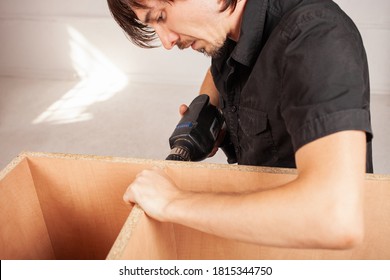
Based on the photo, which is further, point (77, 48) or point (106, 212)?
point (77, 48)

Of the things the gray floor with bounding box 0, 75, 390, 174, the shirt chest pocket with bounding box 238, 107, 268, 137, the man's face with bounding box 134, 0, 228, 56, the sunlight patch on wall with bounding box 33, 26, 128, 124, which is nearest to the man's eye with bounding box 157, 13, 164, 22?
the man's face with bounding box 134, 0, 228, 56

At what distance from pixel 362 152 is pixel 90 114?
2.71 metres

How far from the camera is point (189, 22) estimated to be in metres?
0.97

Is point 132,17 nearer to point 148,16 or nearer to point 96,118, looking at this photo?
point 148,16

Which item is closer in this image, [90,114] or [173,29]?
[173,29]

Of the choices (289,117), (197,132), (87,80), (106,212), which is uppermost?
(289,117)

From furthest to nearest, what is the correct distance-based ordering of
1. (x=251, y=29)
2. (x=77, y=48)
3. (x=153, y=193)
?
1. (x=77, y=48)
2. (x=251, y=29)
3. (x=153, y=193)

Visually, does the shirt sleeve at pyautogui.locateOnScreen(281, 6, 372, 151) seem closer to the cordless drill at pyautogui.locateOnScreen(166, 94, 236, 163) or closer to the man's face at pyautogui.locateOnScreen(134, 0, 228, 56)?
the man's face at pyautogui.locateOnScreen(134, 0, 228, 56)

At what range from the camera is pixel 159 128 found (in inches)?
115

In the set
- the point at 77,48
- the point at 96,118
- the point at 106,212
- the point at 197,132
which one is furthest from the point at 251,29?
the point at 77,48

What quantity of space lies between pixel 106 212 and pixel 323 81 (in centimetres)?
65
